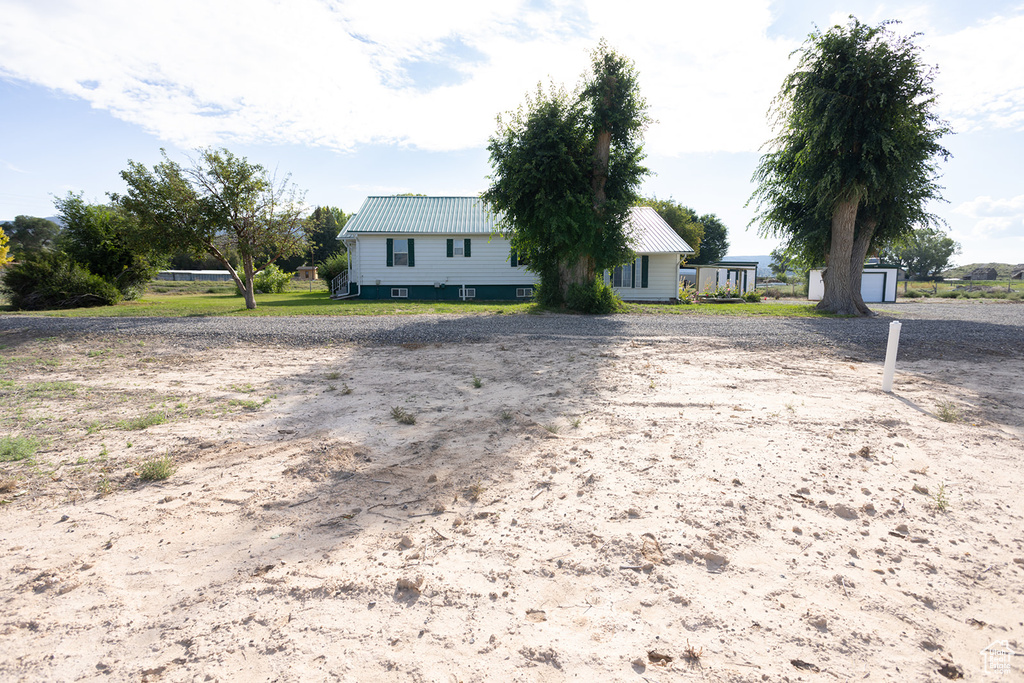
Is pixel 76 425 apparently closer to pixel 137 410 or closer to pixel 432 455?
pixel 137 410

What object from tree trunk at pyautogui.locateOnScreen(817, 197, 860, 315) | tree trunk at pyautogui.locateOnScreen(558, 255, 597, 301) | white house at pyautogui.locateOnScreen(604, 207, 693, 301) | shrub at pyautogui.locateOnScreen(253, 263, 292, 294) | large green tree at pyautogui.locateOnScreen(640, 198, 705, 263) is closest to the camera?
tree trunk at pyautogui.locateOnScreen(558, 255, 597, 301)

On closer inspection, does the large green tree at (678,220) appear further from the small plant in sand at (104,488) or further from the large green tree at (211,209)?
the small plant in sand at (104,488)

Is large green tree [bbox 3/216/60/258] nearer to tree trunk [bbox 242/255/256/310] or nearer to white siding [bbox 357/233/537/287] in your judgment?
white siding [bbox 357/233/537/287]

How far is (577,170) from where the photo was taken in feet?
52.5

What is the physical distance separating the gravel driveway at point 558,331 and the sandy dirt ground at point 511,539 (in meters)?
A: 4.44

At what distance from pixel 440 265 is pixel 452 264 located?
597mm

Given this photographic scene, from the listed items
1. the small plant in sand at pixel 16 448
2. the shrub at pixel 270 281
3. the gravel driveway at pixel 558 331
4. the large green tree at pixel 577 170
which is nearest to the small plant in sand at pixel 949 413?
the gravel driveway at pixel 558 331

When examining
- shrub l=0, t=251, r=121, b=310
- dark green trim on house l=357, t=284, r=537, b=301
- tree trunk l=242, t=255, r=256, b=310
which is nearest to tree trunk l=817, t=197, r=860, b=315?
dark green trim on house l=357, t=284, r=537, b=301

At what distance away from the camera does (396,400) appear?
18.9 ft

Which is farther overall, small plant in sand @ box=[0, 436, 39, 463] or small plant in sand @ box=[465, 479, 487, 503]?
small plant in sand @ box=[0, 436, 39, 463]

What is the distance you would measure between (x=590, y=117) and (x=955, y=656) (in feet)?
54.3

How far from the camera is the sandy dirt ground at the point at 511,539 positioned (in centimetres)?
209

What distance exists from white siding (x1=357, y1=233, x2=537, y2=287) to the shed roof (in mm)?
461

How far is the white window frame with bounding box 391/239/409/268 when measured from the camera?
2542 cm
